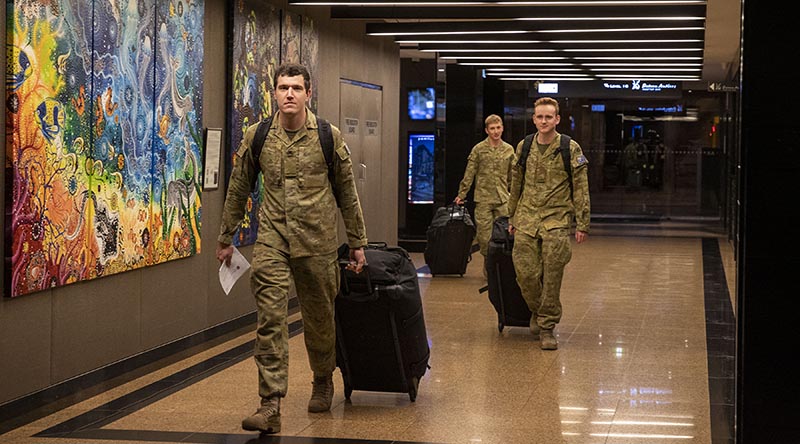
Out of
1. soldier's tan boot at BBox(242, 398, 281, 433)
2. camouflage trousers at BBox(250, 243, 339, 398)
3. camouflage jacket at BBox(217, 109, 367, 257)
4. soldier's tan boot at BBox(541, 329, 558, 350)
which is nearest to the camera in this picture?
soldier's tan boot at BBox(242, 398, 281, 433)

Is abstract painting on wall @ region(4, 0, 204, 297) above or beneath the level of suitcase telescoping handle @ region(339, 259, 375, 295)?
above

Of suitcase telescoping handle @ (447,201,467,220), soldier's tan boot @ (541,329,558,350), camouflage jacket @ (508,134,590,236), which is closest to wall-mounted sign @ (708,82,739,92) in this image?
suitcase telescoping handle @ (447,201,467,220)

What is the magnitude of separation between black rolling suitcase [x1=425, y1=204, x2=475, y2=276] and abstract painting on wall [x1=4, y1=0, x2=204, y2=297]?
228 inches

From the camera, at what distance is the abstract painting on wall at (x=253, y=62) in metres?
9.65

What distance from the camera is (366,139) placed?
14.4 m

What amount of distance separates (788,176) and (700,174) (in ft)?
82.9

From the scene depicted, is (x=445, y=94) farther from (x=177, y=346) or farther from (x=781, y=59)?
(x=781, y=59)

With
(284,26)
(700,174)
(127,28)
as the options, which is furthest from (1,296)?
(700,174)

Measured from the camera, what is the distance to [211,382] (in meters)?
7.33

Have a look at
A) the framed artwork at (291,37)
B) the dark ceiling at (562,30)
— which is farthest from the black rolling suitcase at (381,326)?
the dark ceiling at (562,30)

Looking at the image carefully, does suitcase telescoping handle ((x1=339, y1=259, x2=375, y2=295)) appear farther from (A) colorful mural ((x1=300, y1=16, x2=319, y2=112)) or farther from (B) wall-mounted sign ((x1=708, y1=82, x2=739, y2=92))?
(B) wall-mounted sign ((x1=708, y1=82, x2=739, y2=92))

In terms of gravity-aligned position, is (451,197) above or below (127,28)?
below

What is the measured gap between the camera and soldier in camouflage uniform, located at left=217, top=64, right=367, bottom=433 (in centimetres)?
591

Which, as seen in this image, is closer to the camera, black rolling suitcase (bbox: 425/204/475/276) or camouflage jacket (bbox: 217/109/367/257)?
camouflage jacket (bbox: 217/109/367/257)
